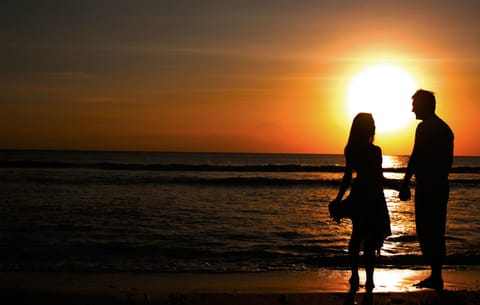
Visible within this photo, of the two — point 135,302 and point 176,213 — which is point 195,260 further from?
point 176,213

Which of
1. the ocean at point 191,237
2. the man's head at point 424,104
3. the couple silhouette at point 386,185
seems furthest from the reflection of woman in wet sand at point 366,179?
the ocean at point 191,237

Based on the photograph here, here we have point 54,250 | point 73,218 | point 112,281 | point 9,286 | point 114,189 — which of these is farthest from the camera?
point 114,189

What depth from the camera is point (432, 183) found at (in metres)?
5.75

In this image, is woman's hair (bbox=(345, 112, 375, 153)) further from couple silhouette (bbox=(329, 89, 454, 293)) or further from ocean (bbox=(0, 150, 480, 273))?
ocean (bbox=(0, 150, 480, 273))

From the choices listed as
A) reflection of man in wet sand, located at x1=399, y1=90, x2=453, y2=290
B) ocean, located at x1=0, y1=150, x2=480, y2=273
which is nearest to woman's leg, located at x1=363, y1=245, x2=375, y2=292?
reflection of man in wet sand, located at x1=399, y1=90, x2=453, y2=290

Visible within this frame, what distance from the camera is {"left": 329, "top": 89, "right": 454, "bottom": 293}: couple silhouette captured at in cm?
573

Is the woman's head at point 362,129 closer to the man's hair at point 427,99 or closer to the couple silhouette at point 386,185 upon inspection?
the couple silhouette at point 386,185

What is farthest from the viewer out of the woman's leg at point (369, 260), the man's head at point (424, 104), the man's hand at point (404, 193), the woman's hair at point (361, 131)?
the man's head at point (424, 104)

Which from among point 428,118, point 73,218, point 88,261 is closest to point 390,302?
point 428,118

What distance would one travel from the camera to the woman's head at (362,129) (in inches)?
A: 225

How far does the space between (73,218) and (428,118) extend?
11.3 meters

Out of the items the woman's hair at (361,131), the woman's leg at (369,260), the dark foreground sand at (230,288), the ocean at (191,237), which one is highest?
the woman's hair at (361,131)

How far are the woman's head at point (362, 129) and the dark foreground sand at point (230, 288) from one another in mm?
1621

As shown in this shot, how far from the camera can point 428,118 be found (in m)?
5.95
